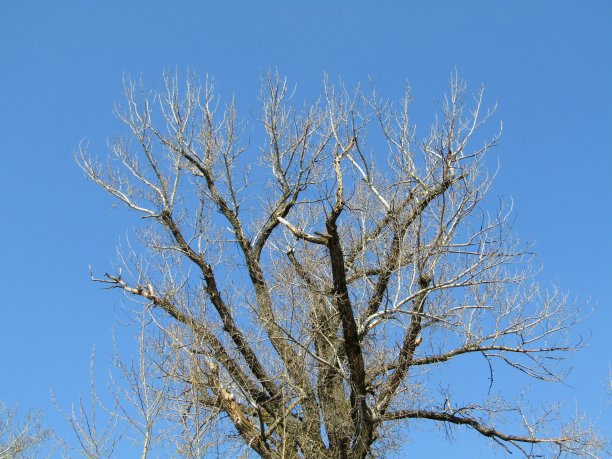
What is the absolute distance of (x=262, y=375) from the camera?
986 cm

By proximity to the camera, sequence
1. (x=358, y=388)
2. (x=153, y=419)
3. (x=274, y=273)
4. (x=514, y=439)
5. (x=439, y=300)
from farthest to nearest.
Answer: (x=274, y=273)
(x=514, y=439)
(x=439, y=300)
(x=358, y=388)
(x=153, y=419)

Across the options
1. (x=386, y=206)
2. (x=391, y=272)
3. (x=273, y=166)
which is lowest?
(x=391, y=272)

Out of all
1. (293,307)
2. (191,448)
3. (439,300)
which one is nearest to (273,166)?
(293,307)

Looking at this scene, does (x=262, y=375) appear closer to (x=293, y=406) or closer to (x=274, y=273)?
(x=293, y=406)

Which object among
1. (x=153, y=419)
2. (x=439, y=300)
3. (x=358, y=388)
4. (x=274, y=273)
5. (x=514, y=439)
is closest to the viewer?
(x=153, y=419)

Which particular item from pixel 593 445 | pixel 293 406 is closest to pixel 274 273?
pixel 293 406

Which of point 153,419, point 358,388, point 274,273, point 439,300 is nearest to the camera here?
point 153,419

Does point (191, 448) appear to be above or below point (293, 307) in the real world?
below

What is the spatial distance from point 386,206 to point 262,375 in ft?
10.0

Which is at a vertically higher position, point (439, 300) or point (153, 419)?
point (439, 300)

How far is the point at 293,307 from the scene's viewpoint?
9.38 m

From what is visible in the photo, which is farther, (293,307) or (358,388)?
(293,307)

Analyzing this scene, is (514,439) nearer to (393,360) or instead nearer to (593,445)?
(593,445)

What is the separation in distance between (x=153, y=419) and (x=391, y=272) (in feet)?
10.9
